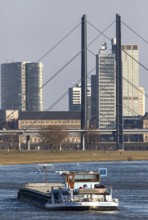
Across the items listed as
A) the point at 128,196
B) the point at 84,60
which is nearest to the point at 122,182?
the point at 128,196

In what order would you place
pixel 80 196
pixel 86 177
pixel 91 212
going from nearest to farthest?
pixel 91 212 → pixel 80 196 → pixel 86 177

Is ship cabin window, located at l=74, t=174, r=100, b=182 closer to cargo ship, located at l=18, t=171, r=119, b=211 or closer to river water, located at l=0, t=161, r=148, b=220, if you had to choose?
cargo ship, located at l=18, t=171, r=119, b=211

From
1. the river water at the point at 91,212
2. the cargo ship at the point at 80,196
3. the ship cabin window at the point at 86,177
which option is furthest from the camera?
the ship cabin window at the point at 86,177

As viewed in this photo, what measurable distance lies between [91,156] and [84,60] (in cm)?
1863

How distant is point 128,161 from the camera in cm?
16100

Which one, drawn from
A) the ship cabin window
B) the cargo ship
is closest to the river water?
the cargo ship

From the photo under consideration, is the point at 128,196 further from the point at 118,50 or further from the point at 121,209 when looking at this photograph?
the point at 118,50

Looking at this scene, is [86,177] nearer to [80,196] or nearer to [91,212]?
[80,196]

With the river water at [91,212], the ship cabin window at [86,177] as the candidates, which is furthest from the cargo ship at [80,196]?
the river water at [91,212]

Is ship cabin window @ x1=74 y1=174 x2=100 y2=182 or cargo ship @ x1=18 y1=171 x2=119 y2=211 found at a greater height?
ship cabin window @ x1=74 y1=174 x2=100 y2=182

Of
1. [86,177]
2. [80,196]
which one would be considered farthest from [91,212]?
[86,177]

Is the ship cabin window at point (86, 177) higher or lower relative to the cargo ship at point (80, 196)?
higher

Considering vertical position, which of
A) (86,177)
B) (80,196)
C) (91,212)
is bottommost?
(91,212)

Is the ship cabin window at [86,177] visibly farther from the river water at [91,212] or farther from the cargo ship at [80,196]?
the river water at [91,212]
